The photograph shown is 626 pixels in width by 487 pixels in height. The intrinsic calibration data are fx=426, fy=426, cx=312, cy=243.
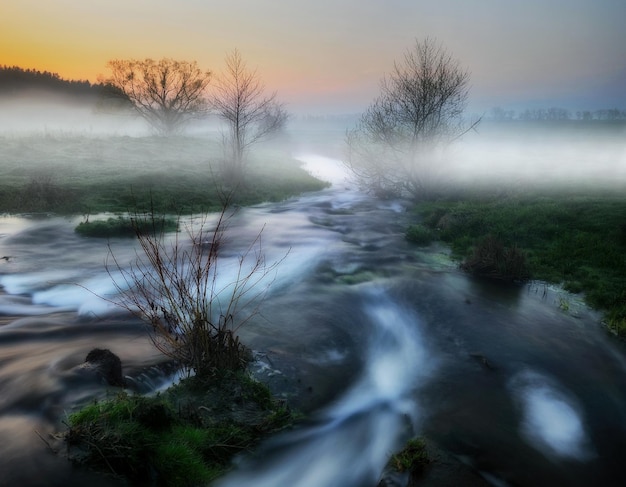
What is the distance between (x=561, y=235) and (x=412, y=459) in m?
14.7

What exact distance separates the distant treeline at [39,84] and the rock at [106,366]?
92.3 metres

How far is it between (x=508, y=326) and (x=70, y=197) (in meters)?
22.4

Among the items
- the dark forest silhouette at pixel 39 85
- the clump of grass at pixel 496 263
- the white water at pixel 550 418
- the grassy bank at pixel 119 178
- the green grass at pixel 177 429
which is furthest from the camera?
the dark forest silhouette at pixel 39 85

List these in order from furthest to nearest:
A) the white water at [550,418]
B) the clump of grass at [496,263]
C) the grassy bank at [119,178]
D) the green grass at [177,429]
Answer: the grassy bank at [119,178]
the clump of grass at [496,263]
the white water at [550,418]
the green grass at [177,429]

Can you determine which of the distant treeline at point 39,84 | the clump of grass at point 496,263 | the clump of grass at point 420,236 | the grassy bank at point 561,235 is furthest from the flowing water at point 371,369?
the distant treeline at point 39,84

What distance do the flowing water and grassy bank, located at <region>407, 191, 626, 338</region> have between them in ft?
2.95

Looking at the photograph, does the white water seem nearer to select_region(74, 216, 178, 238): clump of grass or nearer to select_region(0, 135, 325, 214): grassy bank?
select_region(0, 135, 325, 214): grassy bank

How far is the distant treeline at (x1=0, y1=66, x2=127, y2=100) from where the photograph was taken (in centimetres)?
8888

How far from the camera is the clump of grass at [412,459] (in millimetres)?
5445

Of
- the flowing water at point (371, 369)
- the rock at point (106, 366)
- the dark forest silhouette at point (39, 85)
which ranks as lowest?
the flowing water at point (371, 369)

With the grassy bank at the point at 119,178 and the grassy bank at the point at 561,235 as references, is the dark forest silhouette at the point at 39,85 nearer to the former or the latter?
the grassy bank at the point at 119,178

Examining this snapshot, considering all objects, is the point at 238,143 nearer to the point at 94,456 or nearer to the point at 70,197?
the point at 70,197

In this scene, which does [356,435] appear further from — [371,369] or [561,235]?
[561,235]

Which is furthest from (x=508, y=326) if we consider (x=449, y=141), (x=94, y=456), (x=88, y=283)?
(x=449, y=141)
